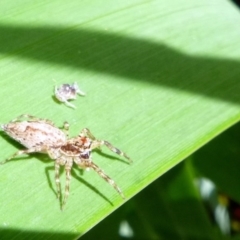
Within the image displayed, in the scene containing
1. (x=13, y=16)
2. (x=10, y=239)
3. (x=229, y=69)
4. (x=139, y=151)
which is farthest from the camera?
(x=229, y=69)

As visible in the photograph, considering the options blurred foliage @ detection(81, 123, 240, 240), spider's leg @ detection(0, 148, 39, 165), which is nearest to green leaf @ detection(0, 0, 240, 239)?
spider's leg @ detection(0, 148, 39, 165)

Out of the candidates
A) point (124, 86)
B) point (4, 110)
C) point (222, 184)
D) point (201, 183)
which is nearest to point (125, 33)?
point (124, 86)

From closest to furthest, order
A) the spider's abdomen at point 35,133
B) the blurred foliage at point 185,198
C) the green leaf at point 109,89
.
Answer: the green leaf at point 109,89 → the spider's abdomen at point 35,133 → the blurred foliage at point 185,198

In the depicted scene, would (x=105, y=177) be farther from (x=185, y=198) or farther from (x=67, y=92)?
(x=185, y=198)

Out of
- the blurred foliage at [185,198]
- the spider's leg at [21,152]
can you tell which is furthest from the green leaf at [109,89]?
the blurred foliage at [185,198]

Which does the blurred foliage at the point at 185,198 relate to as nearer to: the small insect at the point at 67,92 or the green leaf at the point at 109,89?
the green leaf at the point at 109,89

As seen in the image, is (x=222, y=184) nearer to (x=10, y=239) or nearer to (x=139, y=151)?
(x=139, y=151)

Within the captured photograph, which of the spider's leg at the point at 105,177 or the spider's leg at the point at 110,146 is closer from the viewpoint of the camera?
the spider's leg at the point at 105,177
